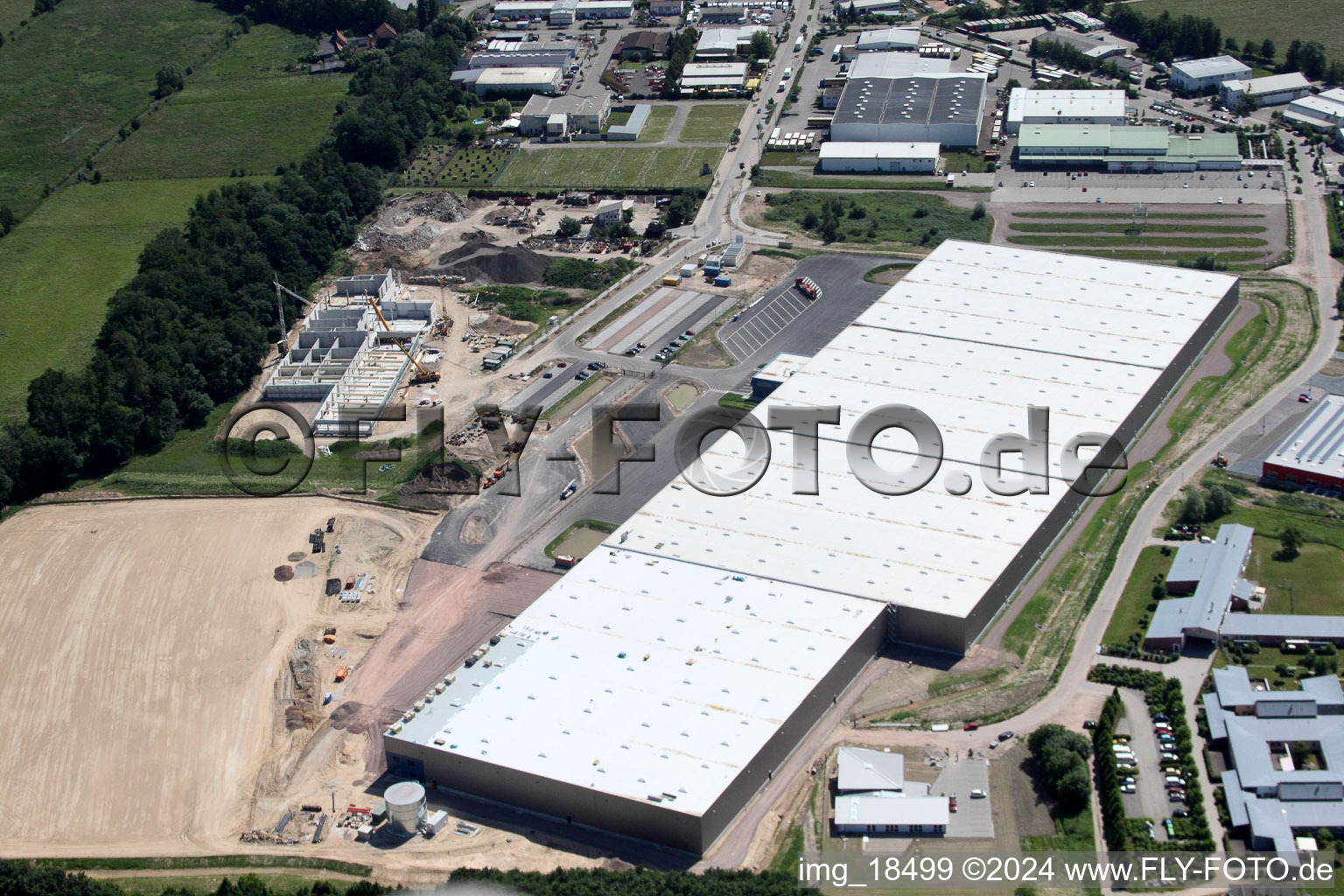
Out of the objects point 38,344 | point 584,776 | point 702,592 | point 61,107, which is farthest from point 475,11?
point 584,776

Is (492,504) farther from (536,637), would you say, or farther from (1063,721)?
(1063,721)

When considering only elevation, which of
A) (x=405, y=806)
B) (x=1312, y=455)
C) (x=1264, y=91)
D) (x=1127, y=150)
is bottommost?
(x=405, y=806)

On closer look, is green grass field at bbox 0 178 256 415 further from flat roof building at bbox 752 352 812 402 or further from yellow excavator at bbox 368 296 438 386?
flat roof building at bbox 752 352 812 402

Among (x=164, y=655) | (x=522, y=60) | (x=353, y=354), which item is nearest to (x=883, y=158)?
(x=522, y=60)

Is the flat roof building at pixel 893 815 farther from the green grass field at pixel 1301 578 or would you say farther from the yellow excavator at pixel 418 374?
the yellow excavator at pixel 418 374

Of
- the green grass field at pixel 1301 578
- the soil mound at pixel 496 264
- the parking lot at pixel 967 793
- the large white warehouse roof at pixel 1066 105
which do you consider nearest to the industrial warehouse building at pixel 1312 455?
the green grass field at pixel 1301 578

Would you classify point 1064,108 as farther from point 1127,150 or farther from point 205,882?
point 205,882

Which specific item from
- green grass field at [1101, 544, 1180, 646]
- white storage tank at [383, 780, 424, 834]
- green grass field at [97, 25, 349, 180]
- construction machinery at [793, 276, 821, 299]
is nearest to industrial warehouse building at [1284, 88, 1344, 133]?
construction machinery at [793, 276, 821, 299]
